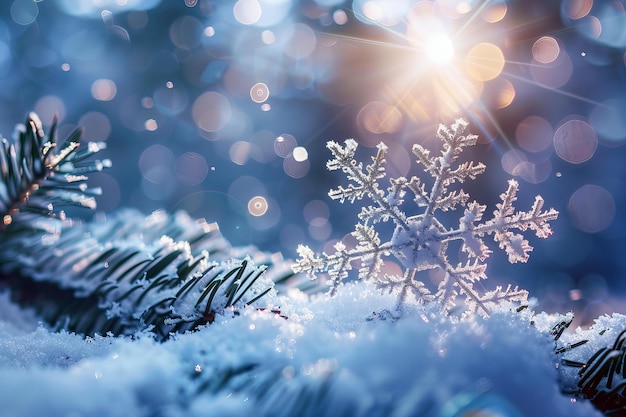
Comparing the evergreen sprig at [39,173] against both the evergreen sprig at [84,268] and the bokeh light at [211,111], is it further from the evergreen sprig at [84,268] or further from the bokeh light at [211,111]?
the bokeh light at [211,111]

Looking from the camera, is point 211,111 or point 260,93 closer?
point 260,93

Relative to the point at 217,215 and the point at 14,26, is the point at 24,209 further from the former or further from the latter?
the point at 14,26

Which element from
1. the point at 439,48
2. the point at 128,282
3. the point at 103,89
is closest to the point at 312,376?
the point at 128,282

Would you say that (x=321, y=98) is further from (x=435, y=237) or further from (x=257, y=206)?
(x=435, y=237)

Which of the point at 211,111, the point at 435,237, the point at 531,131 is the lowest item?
the point at 435,237

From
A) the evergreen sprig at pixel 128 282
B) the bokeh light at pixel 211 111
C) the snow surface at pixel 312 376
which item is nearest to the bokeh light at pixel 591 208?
the bokeh light at pixel 211 111
